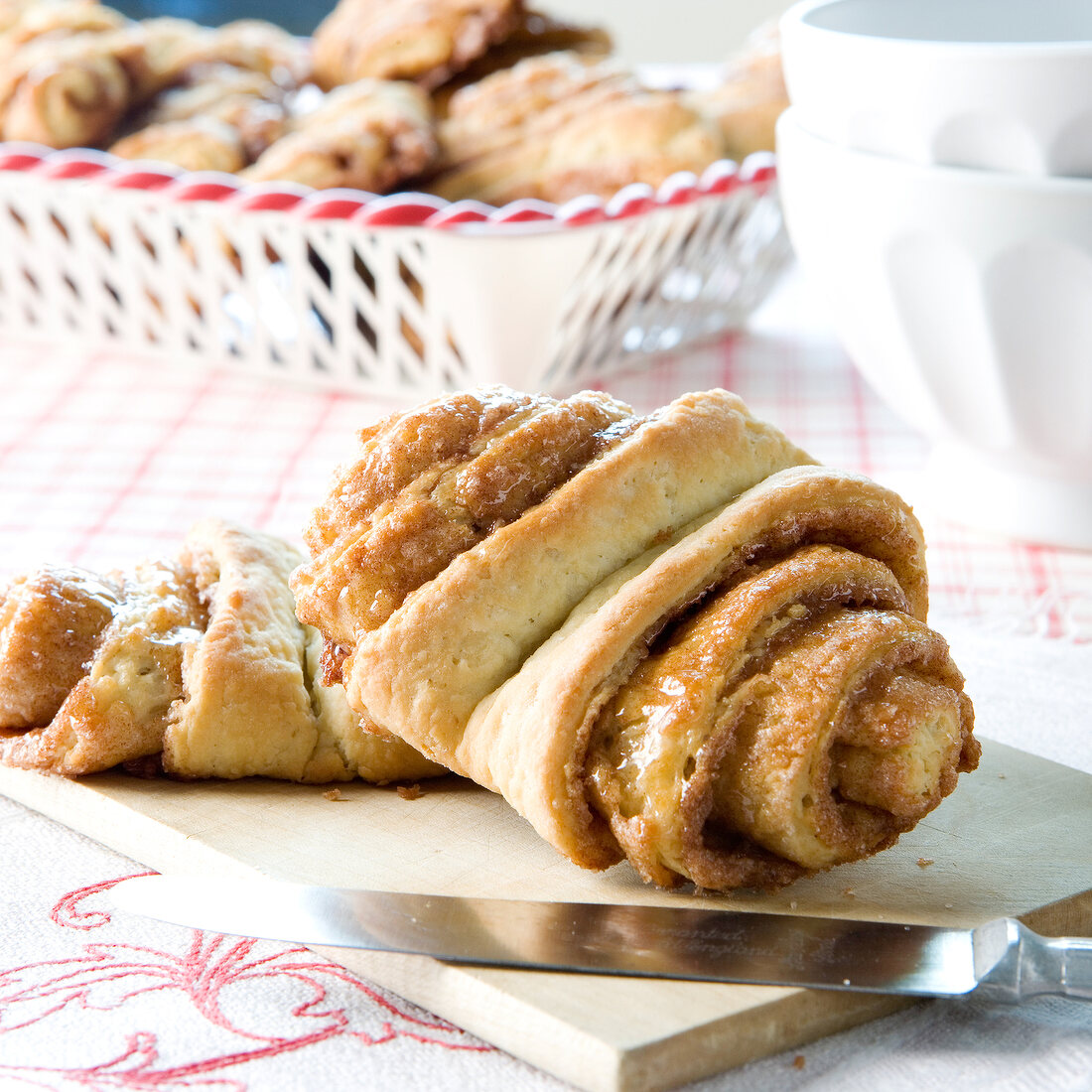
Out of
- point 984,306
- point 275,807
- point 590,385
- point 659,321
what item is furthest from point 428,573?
point 659,321

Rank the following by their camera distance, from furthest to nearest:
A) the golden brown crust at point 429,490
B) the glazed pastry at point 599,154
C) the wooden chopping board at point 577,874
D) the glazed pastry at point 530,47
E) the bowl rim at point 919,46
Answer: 1. the glazed pastry at point 530,47
2. the glazed pastry at point 599,154
3. the bowl rim at point 919,46
4. the golden brown crust at point 429,490
5. the wooden chopping board at point 577,874

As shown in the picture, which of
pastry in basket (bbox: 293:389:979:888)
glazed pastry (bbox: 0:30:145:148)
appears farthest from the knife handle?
glazed pastry (bbox: 0:30:145:148)

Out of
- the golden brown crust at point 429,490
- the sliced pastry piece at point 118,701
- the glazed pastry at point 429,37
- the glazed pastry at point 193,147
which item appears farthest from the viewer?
the glazed pastry at point 429,37

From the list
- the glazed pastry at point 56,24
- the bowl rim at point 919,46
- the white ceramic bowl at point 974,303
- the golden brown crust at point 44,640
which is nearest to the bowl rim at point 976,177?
the white ceramic bowl at point 974,303

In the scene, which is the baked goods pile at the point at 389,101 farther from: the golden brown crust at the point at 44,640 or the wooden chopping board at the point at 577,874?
the wooden chopping board at the point at 577,874

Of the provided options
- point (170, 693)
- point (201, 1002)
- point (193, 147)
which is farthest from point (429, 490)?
point (193, 147)

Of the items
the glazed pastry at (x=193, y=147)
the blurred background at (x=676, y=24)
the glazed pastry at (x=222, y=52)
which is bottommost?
the blurred background at (x=676, y=24)

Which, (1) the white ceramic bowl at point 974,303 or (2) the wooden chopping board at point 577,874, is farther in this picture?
(1) the white ceramic bowl at point 974,303
